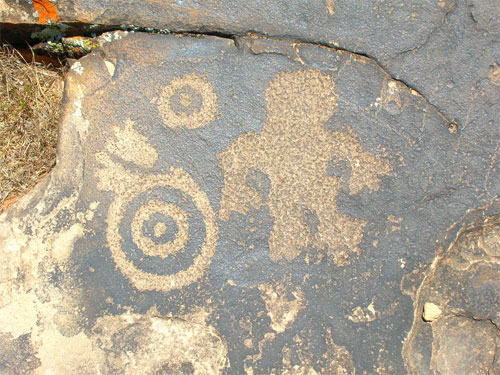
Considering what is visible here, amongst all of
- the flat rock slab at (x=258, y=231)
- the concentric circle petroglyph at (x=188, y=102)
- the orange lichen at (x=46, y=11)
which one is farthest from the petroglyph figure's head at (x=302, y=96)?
the orange lichen at (x=46, y=11)

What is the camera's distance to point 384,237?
4.62 feet

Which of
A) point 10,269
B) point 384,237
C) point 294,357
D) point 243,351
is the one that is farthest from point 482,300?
point 10,269

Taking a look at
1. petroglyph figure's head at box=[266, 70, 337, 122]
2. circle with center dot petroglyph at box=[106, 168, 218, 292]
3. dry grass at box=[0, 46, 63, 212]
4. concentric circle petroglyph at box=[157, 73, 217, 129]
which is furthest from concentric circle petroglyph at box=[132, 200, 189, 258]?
dry grass at box=[0, 46, 63, 212]

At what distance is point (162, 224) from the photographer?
1431mm

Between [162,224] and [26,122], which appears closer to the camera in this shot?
[162,224]

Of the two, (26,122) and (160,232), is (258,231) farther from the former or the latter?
(26,122)

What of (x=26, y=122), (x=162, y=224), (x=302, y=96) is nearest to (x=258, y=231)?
(x=162, y=224)

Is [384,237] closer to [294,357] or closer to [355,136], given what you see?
[355,136]

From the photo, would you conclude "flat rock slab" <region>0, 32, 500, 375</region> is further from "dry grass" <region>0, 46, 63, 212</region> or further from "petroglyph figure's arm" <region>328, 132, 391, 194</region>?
"dry grass" <region>0, 46, 63, 212</region>

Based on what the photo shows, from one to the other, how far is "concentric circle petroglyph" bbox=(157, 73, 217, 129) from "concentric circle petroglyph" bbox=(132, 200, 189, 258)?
0.26 meters

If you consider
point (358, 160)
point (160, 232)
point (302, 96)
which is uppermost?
point (302, 96)

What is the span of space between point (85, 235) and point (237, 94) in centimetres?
66

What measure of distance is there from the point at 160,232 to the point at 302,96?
62 cm

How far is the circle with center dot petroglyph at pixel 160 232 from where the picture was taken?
1425 mm
